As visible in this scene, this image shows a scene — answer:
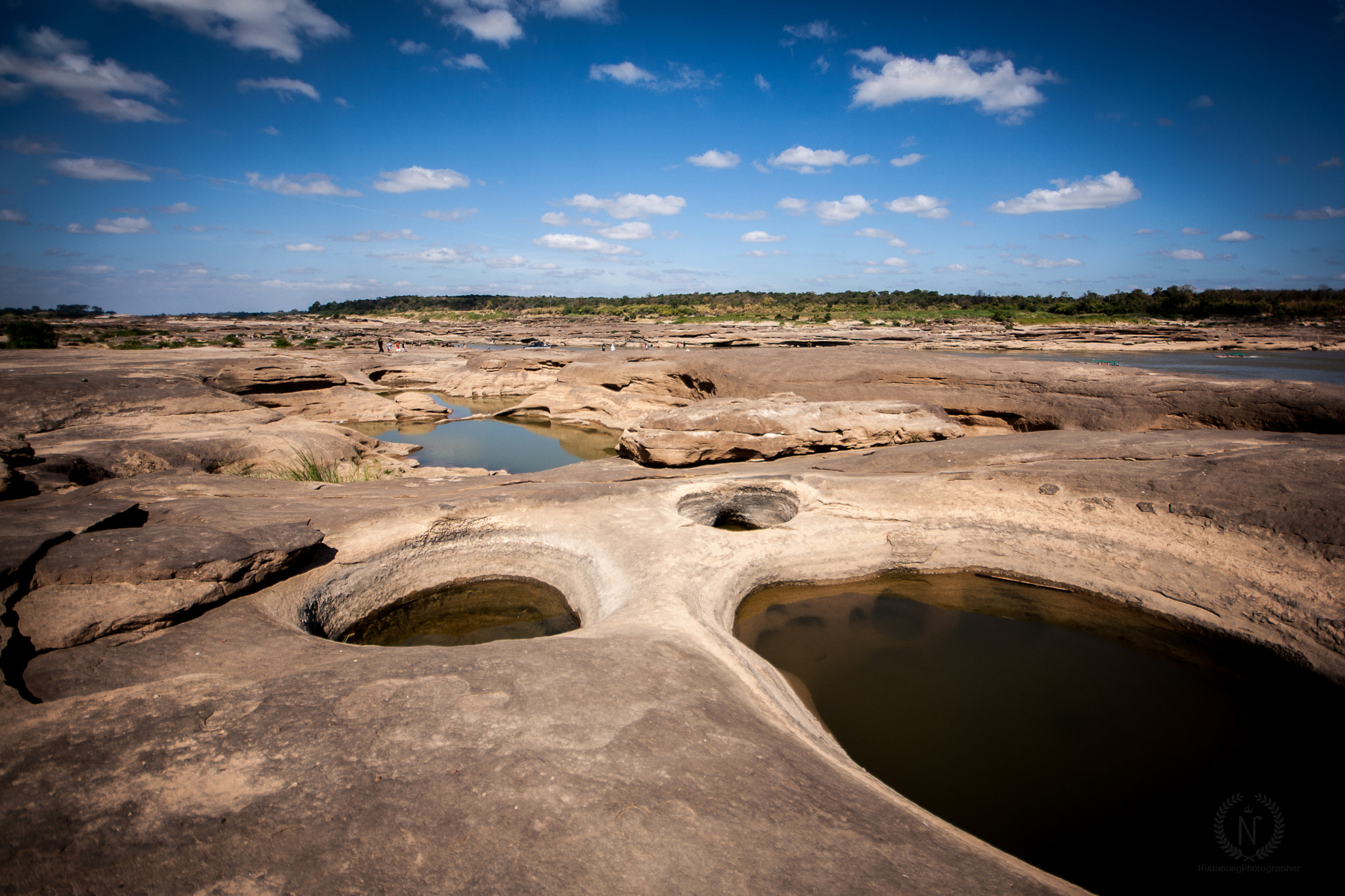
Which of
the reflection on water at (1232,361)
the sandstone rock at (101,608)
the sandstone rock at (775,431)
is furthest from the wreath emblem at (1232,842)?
the reflection on water at (1232,361)

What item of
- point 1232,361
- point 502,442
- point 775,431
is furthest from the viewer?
point 1232,361

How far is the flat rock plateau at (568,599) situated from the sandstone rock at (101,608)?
2cm

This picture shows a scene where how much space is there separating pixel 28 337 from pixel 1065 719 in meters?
37.9

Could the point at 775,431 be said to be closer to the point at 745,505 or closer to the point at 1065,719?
the point at 745,505

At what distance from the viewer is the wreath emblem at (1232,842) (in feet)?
10.5

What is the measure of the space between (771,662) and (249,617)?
443 centimetres

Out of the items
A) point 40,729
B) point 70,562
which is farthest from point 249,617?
point 40,729

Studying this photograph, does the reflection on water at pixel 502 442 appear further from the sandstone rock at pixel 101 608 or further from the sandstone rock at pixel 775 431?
the sandstone rock at pixel 101 608

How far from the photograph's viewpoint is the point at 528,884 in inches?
84.2

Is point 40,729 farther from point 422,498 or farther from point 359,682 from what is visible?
point 422,498

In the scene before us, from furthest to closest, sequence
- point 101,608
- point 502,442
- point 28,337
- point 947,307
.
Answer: point 947,307, point 28,337, point 502,442, point 101,608

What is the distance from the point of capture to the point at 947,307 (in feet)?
191

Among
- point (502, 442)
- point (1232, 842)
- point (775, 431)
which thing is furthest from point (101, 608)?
point (502, 442)

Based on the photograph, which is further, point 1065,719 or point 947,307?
point 947,307
